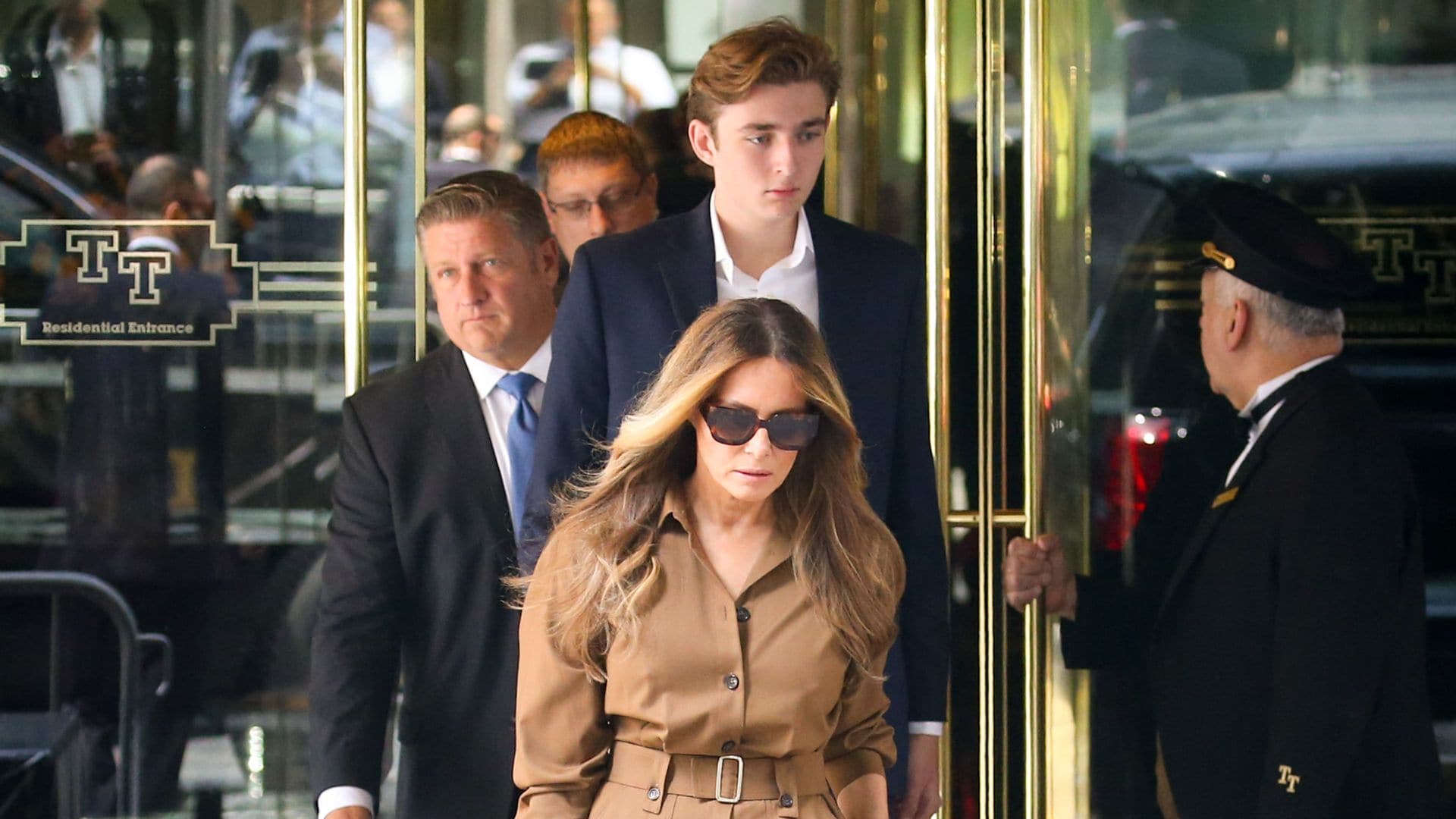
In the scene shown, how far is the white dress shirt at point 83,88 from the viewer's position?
4426mm

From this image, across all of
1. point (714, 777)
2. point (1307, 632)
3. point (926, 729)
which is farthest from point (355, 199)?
point (1307, 632)

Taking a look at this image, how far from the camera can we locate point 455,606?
11.7 feet

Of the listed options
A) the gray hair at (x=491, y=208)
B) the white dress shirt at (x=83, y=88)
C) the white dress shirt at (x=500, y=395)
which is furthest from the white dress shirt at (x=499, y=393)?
the white dress shirt at (x=83, y=88)

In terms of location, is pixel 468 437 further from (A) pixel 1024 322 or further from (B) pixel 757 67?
(A) pixel 1024 322

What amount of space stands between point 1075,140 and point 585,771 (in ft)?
7.59

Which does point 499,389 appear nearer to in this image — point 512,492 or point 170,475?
point 512,492

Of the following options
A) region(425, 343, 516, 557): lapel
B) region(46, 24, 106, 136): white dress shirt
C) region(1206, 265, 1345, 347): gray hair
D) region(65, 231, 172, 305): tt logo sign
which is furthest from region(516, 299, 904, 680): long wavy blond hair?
region(46, 24, 106, 136): white dress shirt

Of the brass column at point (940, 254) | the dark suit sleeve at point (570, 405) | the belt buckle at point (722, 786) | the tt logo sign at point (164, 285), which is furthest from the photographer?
the tt logo sign at point (164, 285)

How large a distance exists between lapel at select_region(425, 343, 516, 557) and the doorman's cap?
1.59 m

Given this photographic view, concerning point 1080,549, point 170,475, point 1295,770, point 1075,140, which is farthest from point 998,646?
point 170,475

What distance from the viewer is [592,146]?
404 centimetres

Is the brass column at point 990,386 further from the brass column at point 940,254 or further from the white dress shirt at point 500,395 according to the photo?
the white dress shirt at point 500,395

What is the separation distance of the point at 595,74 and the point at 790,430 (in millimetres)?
2006

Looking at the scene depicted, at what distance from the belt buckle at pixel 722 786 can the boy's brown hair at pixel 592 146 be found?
175 cm
